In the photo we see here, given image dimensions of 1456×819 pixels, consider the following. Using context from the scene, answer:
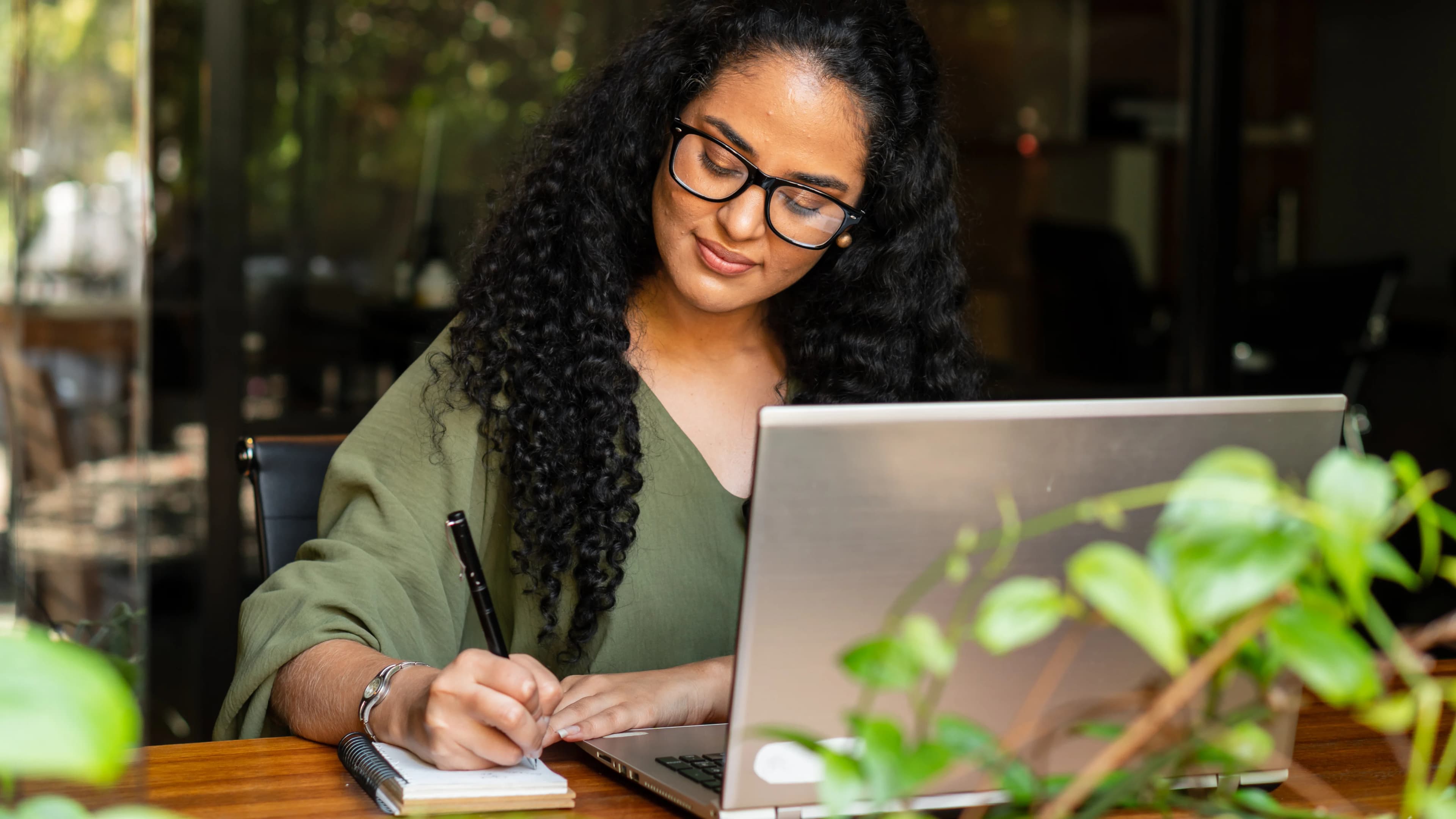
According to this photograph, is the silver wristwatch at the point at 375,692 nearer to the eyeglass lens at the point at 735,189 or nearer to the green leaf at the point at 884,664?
the eyeglass lens at the point at 735,189

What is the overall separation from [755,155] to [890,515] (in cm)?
69

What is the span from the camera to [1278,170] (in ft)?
13.1

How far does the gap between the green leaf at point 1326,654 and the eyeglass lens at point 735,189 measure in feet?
3.66

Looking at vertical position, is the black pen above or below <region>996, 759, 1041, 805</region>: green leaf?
below

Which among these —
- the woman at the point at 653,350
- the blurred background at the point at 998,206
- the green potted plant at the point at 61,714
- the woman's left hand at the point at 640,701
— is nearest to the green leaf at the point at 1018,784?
the green potted plant at the point at 61,714

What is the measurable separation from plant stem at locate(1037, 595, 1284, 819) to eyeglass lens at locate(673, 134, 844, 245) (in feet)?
3.50

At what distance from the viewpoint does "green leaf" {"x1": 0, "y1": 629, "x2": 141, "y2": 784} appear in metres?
0.23

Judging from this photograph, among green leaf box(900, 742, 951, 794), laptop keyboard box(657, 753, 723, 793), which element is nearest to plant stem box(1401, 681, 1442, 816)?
green leaf box(900, 742, 951, 794)

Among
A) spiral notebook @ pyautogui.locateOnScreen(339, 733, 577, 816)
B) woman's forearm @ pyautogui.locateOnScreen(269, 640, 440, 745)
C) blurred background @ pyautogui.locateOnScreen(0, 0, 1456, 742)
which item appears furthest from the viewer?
blurred background @ pyautogui.locateOnScreen(0, 0, 1456, 742)

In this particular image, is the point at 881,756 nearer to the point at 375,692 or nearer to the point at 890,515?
the point at 890,515

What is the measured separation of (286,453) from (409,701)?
60cm

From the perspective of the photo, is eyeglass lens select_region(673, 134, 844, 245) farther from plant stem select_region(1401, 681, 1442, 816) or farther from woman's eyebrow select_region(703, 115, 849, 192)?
plant stem select_region(1401, 681, 1442, 816)

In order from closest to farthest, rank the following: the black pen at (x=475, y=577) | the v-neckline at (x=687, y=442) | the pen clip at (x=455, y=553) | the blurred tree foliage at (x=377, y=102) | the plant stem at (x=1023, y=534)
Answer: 1. the plant stem at (x=1023, y=534)
2. the black pen at (x=475, y=577)
3. the pen clip at (x=455, y=553)
4. the v-neckline at (x=687, y=442)
5. the blurred tree foliage at (x=377, y=102)

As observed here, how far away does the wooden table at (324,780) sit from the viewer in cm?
92
